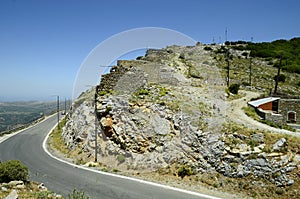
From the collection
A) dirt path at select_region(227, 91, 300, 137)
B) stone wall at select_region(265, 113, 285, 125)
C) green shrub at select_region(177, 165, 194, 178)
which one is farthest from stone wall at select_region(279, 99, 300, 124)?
green shrub at select_region(177, 165, 194, 178)

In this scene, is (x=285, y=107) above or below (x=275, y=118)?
above

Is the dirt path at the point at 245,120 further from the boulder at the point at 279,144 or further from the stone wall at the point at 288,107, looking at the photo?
the stone wall at the point at 288,107

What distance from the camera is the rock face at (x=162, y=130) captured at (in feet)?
36.7

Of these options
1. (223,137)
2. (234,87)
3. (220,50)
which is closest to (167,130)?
(223,137)

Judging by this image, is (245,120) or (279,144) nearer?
(279,144)

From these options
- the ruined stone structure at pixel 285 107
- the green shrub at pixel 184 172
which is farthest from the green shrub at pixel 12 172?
the ruined stone structure at pixel 285 107

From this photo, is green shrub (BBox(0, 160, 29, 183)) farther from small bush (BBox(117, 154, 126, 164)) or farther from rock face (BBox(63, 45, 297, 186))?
rock face (BBox(63, 45, 297, 186))

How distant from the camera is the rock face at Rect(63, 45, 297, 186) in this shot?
1118cm

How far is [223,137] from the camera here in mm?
12625

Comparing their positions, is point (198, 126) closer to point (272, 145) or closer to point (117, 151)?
point (272, 145)

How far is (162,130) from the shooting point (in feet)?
46.4

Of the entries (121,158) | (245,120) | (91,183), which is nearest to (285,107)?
(245,120)

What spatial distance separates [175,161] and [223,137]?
2.92 meters

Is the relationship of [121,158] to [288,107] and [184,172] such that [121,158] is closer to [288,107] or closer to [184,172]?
[184,172]
